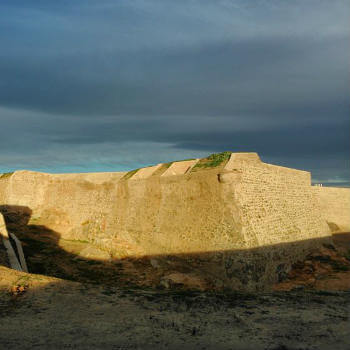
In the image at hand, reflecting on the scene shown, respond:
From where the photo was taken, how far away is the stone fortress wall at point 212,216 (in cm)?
1409

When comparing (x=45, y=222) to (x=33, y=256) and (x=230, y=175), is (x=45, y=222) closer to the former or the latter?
(x=33, y=256)

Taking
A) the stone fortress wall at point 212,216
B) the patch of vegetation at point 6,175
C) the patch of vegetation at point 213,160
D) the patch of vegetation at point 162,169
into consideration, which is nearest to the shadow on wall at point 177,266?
the stone fortress wall at point 212,216

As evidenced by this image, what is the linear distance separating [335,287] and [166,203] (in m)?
8.77

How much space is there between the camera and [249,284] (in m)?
13.4

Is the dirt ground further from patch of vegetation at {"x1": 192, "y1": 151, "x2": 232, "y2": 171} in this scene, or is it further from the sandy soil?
patch of vegetation at {"x1": 192, "y1": 151, "x2": 232, "y2": 171}

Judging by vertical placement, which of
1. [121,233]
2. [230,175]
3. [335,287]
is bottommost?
[335,287]

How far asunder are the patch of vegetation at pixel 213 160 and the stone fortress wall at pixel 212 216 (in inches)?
3.2

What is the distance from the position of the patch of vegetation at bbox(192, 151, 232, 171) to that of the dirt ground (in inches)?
329

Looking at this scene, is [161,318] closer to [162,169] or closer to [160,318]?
[160,318]

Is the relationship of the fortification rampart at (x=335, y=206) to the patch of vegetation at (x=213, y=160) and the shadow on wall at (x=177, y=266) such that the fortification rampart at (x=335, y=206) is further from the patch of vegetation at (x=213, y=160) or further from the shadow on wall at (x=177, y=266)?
the patch of vegetation at (x=213, y=160)

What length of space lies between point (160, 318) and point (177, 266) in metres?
8.65

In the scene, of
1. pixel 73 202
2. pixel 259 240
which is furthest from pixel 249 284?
pixel 73 202

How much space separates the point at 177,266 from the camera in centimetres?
1538

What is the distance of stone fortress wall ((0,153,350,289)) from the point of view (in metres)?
14.1
